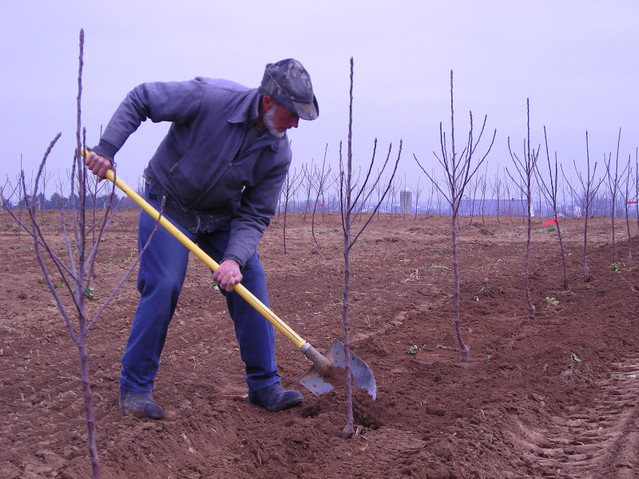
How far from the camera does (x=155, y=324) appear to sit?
9.70 ft

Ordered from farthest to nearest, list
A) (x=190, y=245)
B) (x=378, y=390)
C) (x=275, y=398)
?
(x=378, y=390) < (x=275, y=398) < (x=190, y=245)

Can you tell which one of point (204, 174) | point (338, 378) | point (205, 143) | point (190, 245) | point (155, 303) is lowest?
point (338, 378)

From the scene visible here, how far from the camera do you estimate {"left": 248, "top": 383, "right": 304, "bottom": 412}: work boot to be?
3.26 meters

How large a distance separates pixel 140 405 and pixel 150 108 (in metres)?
1.47

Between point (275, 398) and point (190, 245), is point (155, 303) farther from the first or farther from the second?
point (275, 398)

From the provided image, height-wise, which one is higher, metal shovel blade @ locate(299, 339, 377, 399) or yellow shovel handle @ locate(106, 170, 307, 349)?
yellow shovel handle @ locate(106, 170, 307, 349)

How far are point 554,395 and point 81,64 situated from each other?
10.0 feet

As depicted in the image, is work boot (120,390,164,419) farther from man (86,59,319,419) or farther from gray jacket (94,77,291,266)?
gray jacket (94,77,291,266)

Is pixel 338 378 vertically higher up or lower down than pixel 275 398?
higher up

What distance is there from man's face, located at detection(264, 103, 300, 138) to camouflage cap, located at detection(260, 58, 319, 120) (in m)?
0.06

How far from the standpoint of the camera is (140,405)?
2951 mm

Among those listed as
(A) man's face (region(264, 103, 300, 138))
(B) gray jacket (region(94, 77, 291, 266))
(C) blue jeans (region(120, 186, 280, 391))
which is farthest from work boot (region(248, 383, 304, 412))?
(A) man's face (region(264, 103, 300, 138))

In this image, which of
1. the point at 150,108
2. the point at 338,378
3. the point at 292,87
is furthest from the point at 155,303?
the point at 292,87

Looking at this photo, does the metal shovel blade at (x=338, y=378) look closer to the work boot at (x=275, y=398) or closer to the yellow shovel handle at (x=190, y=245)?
the work boot at (x=275, y=398)
